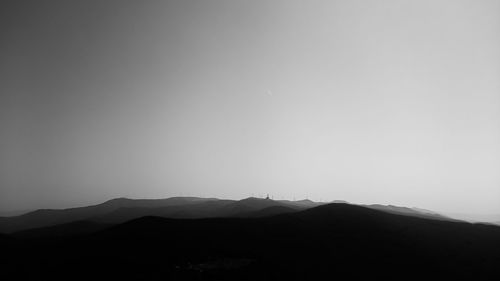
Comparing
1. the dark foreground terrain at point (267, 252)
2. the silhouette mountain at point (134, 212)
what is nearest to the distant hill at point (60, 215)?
the silhouette mountain at point (134, 212)

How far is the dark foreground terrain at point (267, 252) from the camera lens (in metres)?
24.5

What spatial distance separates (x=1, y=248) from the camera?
120ft

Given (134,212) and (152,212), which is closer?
(152,212)

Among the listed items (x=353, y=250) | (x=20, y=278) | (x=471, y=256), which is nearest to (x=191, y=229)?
(x=20, y=278)

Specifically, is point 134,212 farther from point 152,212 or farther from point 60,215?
point 60,215

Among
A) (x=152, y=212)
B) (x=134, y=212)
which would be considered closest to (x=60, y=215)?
(x=134, y=212)

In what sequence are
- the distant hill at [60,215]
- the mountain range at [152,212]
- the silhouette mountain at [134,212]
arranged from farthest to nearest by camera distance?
the distant hill at [60,215] → the silhouette mountain at [134,212] → the mountain range at [152,212]

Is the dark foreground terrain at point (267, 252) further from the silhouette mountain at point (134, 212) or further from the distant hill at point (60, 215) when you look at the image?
the distant hill at point (60, 215)

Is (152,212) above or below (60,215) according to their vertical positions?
above

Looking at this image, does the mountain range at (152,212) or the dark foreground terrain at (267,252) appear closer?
the dark foreground terrain at (267,252)

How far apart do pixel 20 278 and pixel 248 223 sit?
23705 mm

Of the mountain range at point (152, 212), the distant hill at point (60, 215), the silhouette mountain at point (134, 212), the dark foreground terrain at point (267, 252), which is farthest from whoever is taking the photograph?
the distant hill at point (60, 215)

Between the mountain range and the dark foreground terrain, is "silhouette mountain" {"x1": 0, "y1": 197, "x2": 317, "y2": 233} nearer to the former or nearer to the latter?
the mountain range

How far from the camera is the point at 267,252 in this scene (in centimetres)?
2816
